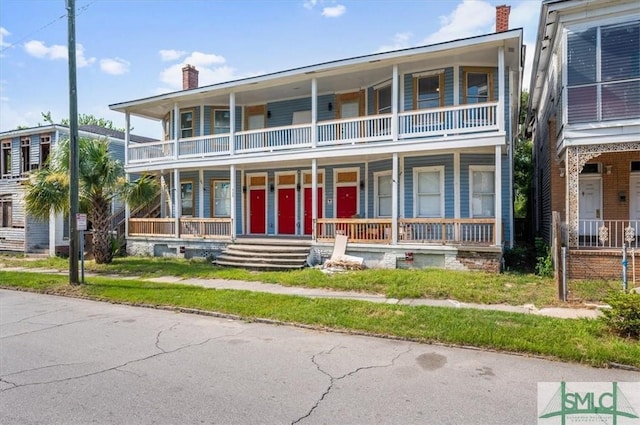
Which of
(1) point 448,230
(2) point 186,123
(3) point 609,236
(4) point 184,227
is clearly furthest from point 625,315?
(2) point 186,123

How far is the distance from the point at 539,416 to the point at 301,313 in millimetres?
4726

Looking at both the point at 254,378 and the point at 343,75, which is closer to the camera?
the point at 254,378

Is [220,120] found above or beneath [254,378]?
above

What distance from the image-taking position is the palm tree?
15.0 meters

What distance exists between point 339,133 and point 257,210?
5.61 metres

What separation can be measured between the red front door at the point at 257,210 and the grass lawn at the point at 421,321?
25.8ft

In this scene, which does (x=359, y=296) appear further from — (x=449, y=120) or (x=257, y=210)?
(x=257, y=210)

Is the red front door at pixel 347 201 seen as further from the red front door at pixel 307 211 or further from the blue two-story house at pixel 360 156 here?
the red front door at pixel 307 211

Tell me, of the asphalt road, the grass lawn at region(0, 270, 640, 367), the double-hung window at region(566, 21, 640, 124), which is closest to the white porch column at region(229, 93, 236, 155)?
the grass lawn at region(0, 270, 640, 367)

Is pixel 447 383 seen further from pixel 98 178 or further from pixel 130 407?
pixel 98 178

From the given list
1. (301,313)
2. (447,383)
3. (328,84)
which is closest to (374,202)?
(328,84)

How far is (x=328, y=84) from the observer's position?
53.8ft

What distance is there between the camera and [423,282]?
10.8 metres

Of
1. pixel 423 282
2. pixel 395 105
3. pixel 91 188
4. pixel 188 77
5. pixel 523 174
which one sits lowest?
pixel 423 282
